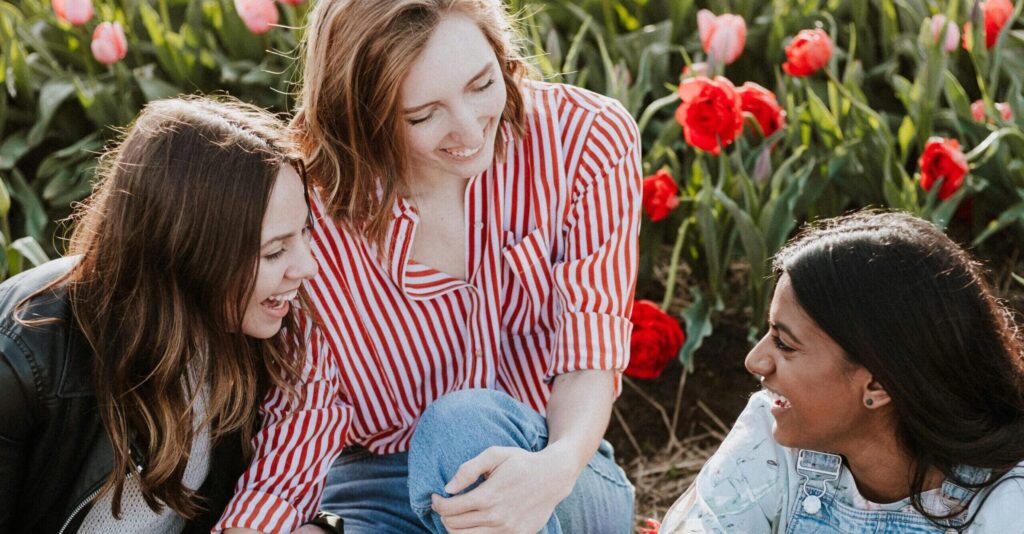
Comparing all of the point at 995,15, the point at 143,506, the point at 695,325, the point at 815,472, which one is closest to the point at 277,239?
the point at 143,506

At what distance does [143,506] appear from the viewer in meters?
1.83

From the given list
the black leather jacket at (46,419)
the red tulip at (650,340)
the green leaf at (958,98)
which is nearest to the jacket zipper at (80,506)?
the black leather jacket at (46,419)

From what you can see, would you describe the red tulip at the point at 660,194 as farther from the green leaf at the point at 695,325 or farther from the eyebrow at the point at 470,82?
the eyebrow at the point at 470,82

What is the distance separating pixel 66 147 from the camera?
3.15 meters

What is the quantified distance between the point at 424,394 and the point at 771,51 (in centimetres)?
154

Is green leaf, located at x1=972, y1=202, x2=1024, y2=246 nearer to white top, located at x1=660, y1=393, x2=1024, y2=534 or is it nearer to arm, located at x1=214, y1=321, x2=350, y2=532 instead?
white top, located at x1=660, y1=393, x2=1024, y2=534

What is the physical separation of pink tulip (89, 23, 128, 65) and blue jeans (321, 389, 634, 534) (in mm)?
1276

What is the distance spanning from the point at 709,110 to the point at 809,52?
1.12 feet

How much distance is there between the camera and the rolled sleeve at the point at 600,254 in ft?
6.32

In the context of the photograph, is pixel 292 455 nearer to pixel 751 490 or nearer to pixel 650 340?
pixel 751 490

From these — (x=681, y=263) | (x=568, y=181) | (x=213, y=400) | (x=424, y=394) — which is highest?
(x=568, y=181)

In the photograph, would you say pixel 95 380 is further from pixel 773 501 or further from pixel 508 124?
pixel 773 501

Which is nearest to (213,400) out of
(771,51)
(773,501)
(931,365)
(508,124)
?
(508,124)

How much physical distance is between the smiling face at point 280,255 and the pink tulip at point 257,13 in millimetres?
1188
